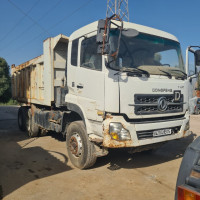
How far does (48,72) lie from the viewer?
6.16 m

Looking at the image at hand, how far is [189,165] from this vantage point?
1996 millimetres

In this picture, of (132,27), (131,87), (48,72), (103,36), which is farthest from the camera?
(48,72)

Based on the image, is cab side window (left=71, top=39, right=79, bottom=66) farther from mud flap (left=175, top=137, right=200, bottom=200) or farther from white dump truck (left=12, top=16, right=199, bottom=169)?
mud flap (left=175, top=137, right=200, bottom=200)

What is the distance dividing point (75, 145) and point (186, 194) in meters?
3.18

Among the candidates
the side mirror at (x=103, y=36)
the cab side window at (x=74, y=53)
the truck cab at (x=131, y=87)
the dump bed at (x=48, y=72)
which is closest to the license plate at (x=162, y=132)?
the truck cab at (x=131, y=87)

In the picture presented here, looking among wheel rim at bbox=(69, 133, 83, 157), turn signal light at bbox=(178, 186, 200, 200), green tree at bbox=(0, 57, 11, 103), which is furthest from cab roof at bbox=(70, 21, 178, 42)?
green tree at bbox=(0, 57, 11, 103)

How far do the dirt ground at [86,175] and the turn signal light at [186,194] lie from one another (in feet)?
5.73

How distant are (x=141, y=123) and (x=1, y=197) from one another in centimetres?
259

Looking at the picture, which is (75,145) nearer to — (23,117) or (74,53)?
(74,53)

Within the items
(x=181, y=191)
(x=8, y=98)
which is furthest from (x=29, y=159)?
(x=8, y=98)

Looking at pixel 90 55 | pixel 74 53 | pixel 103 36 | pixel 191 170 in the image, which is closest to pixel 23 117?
pixel 74 53

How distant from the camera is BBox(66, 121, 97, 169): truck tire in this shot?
4.43m

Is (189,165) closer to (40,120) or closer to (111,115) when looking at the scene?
(111,115)

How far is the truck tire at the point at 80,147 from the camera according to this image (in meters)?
4.43
